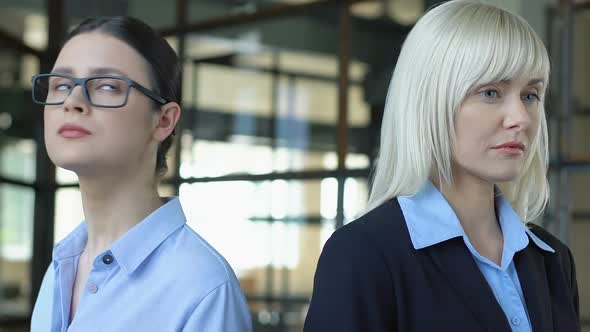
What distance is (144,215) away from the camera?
6.57 feet

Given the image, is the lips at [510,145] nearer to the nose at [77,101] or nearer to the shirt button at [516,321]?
the shirt button at [516,321]

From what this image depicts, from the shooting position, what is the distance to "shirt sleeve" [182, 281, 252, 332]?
178cm

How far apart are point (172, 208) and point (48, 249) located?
5.67m

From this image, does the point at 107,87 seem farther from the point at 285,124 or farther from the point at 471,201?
the point at 285,124

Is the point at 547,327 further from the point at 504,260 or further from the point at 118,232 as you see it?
the point at 118,232

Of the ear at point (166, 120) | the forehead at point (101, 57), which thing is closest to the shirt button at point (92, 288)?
the ear at point (166, 120)

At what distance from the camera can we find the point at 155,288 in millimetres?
1856

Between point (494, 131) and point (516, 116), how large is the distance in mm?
52

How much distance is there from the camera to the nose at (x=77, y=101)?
1.87 m

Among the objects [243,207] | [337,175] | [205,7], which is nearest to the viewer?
[337,175]

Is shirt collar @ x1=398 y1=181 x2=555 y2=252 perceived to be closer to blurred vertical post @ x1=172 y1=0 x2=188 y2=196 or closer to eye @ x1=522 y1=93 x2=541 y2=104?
eye @ x1=522 y1=93 x2=541 y2=104

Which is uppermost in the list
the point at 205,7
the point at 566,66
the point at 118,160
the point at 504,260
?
the point at 205,7

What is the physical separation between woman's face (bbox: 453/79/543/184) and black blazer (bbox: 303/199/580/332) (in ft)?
0.57

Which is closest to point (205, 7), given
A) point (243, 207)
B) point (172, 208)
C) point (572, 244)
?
point (243, 207)
